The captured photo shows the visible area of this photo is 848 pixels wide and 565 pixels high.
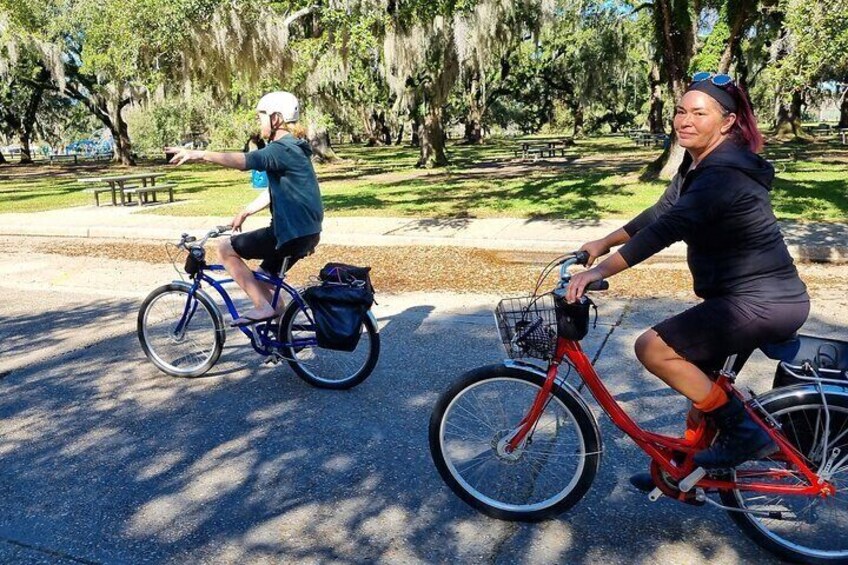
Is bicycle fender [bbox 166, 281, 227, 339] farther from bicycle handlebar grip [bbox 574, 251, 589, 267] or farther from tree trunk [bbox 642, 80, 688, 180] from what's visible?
tree trunk [bbox 642, 80, 688, 180]

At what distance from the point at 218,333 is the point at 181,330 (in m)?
0.34

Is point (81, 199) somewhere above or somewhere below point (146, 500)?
above

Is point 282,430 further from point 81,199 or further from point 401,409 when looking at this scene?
point 81,199

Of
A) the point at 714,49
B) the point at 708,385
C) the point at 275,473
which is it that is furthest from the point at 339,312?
the point at 714,49

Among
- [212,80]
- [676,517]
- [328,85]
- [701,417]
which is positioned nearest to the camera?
[701,417]

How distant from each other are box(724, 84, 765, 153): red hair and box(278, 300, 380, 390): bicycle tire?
2.70 metres

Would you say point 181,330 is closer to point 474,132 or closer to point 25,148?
point 474,132

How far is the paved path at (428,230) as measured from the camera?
8.98m

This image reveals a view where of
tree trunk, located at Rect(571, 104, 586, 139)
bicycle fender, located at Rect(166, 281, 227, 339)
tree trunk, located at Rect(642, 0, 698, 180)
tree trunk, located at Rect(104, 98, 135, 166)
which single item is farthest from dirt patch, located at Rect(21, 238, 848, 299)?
tree trunk, located at Rect(571, 104, 586, 139)

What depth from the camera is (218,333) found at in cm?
514

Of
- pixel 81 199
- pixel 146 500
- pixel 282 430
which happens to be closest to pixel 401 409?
pixel 282 430

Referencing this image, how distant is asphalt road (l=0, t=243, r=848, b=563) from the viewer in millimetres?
3113

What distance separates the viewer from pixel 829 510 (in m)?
3.07

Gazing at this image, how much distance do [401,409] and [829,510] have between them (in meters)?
2.40
